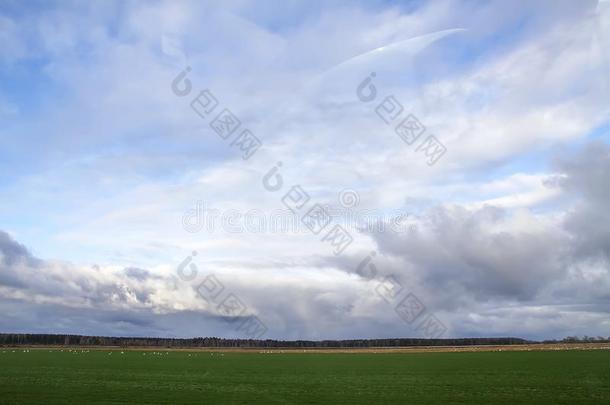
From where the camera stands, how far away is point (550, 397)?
3844 centimetres

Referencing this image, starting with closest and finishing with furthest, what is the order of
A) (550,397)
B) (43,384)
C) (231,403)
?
(231,403)
(550,397)
(43,384)

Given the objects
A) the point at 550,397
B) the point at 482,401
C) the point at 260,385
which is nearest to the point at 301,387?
the point at 260,385

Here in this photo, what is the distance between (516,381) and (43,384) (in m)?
47.2

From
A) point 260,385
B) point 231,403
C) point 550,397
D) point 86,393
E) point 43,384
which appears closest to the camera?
point 231,403

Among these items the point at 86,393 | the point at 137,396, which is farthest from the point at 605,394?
the point at 86,393

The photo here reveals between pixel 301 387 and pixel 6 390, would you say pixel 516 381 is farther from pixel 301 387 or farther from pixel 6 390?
pixel 6 390

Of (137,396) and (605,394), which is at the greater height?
(137,396)

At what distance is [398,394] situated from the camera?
41906 millimetres

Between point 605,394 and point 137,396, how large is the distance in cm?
3620

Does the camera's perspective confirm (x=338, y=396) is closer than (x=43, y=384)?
Yes

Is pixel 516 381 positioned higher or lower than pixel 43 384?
lower

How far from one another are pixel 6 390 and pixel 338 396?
89.8 ft

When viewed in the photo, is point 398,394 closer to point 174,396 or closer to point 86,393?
point 174,396

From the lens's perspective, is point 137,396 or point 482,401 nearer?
point 482,401
